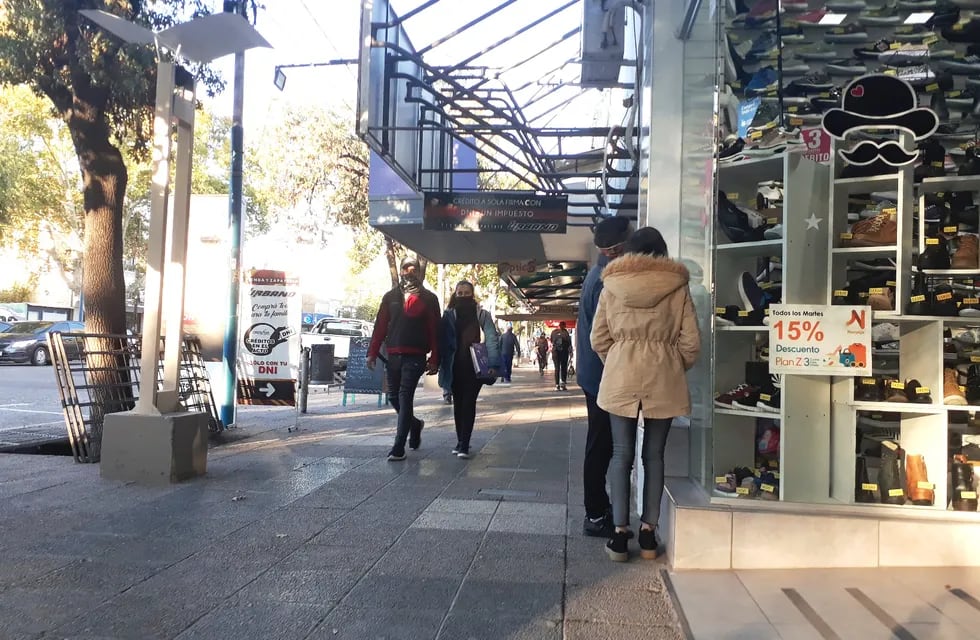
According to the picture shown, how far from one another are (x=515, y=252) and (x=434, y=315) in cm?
765

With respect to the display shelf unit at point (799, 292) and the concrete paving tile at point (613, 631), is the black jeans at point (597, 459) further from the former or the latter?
the concrete paving tile at point (613, 631)

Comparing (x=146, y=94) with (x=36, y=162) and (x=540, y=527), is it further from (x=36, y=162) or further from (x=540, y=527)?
(x=36, y=162)

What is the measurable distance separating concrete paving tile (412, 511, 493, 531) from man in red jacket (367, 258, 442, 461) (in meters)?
2.03

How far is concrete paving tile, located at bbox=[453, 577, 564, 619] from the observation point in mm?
3400

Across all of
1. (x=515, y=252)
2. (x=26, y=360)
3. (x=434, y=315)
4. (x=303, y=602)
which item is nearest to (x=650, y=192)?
(x=434, y=315)

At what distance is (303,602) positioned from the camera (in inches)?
135

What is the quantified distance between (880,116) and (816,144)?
334mm

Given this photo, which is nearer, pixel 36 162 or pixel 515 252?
pixel 515 252

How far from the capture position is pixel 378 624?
3207mm

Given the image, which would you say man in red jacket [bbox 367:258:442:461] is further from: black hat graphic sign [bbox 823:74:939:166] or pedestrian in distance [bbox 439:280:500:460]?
black hat graphic sign [bbox 823:74:939:166]

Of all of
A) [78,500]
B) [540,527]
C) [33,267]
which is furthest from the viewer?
[33,267]

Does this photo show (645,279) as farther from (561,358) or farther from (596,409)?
(561,358)

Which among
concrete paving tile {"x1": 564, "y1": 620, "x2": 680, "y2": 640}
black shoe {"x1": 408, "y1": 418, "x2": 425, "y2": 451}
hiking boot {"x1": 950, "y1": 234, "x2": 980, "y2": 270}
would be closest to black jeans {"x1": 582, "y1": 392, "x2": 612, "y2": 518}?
concrete paving tile {"x1": 564, "y1": 620, "x2": 680, "y2": 640}

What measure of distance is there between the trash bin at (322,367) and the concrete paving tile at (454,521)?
36.9ft
